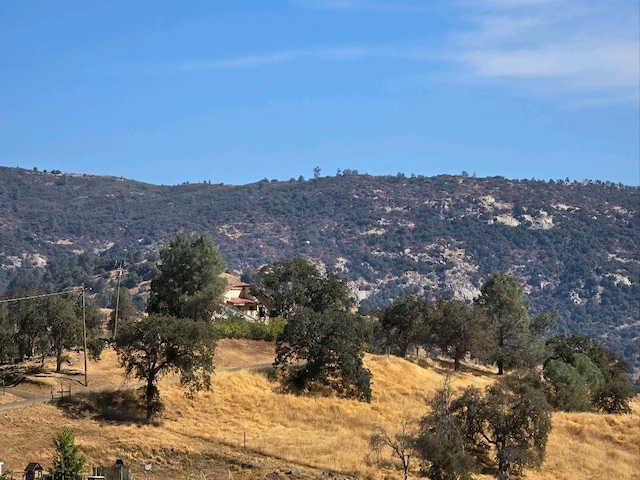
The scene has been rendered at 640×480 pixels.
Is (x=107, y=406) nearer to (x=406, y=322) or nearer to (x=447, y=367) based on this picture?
(x=406, y=322)

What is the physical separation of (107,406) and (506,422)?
24943 mm

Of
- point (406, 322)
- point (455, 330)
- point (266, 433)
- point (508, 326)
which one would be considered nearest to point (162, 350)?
point (266, 433)

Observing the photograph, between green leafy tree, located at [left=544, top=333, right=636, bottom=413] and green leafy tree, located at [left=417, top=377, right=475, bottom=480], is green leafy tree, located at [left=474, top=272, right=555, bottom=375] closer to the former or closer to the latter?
green leafy tree, located at [left=544, top=333, right=636, bottom=413]

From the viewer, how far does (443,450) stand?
194 feet

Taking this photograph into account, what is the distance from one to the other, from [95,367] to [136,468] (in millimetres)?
22089

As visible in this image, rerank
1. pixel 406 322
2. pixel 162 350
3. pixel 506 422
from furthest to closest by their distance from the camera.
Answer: pixel 406 322 → pixel 162 350 → pixel 506 422

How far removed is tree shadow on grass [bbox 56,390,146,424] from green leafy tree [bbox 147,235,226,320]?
3045cm

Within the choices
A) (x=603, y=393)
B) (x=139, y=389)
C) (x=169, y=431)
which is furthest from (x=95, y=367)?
(x=603, y=393)

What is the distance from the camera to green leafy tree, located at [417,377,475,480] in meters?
58.6

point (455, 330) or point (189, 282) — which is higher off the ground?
point (189, 282)

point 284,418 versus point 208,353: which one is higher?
point 208,353

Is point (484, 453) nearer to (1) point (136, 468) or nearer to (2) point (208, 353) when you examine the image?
(2) point (208, 353)

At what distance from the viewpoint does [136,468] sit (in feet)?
179

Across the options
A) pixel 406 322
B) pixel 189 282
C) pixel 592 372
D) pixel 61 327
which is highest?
pixel 189 282
